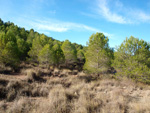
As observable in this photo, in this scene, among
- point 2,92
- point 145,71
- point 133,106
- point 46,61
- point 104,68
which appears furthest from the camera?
point 46,61

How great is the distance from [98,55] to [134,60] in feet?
13.5

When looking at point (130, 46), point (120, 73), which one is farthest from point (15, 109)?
point (130, 46)

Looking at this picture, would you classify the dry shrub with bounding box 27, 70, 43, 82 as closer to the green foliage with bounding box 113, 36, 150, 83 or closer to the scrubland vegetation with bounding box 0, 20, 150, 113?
the scrubland vegetation with bounding box 0, 20, 150, 113

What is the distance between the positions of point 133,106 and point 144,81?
5988 millimetres

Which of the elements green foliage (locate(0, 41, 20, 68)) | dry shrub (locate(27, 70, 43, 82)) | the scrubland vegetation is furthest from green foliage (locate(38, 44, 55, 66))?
dry shrub (locate(27, 70, 43, 82))

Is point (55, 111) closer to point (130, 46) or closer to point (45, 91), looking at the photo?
point (45, 91)

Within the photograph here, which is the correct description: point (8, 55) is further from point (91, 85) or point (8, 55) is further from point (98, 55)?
point (98, 55)

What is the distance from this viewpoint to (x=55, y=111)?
12.4 feet

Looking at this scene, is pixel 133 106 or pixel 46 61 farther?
pixel 46 61

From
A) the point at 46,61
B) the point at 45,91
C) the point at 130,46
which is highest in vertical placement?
the point at 130,46

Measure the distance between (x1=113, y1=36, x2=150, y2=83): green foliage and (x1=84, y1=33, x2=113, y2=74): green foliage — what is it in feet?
5.27

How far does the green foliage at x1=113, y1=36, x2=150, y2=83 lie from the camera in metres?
9.02

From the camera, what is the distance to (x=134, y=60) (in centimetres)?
962

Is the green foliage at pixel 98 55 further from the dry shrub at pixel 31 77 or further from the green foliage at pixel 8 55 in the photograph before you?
the green foliage at pixel 8 55
